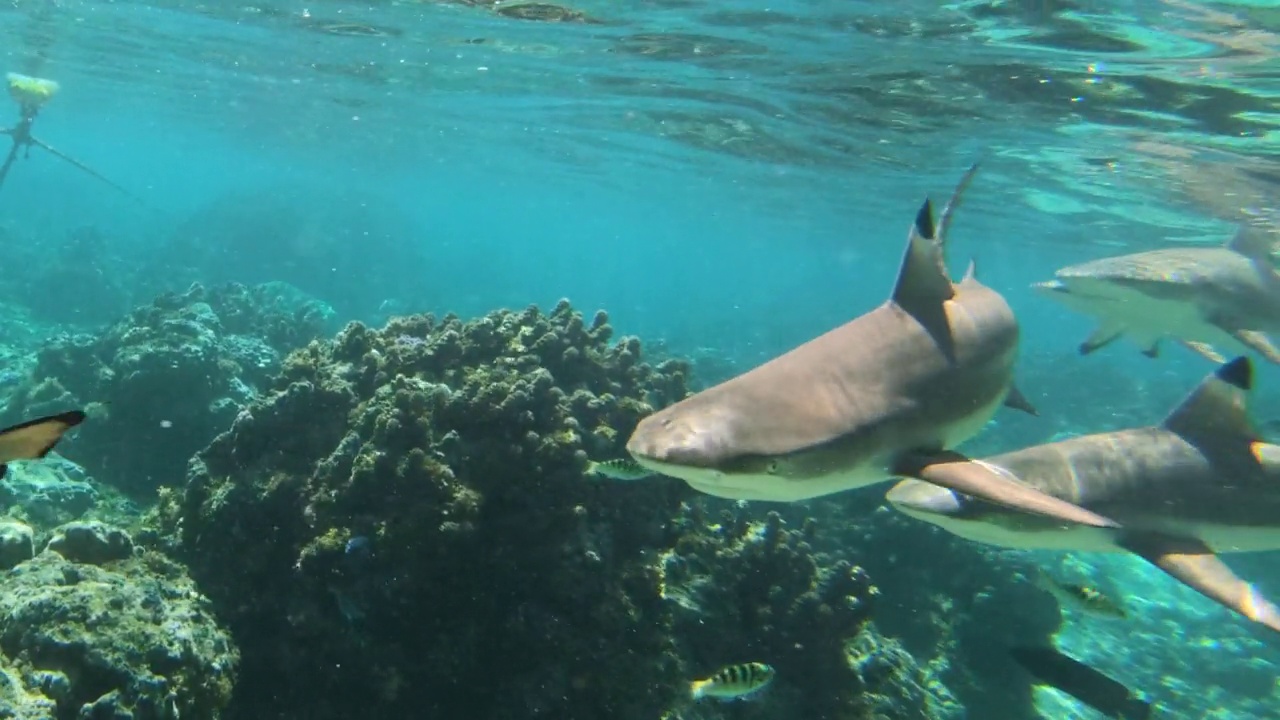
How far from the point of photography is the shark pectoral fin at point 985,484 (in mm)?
2805

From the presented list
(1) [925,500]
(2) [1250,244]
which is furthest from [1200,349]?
(1) [925,500]

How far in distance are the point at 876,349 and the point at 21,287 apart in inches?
1336

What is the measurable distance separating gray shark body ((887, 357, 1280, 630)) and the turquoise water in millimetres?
5899

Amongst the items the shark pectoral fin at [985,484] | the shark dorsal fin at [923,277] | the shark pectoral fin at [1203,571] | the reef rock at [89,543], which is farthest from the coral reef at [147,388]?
the shark pectoral fin at [1203,571]

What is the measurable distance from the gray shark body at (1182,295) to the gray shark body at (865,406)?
570 centimetres

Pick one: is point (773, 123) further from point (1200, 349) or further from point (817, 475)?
point (817, 475)

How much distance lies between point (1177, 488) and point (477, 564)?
4836 mm

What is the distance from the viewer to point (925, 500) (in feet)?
12.2

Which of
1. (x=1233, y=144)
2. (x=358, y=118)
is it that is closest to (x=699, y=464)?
(x=1233, y=144)

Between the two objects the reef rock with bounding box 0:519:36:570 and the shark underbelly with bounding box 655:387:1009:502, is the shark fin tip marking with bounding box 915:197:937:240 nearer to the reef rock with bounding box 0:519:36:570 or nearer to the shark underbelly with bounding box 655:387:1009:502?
the shark underbelly with bounding box 655:387:1009:502

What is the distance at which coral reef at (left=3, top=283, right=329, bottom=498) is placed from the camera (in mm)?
10758

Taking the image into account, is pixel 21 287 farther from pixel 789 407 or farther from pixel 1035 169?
pixel 1035 169

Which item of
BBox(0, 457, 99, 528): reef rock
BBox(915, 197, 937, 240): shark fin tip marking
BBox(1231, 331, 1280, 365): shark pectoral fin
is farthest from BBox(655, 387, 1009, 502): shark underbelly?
BBox(0, 457, 99, 528): reef rock

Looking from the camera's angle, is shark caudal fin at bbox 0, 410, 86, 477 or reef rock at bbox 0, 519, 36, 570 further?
reef rock at bbox 0, 519, 36, 570
